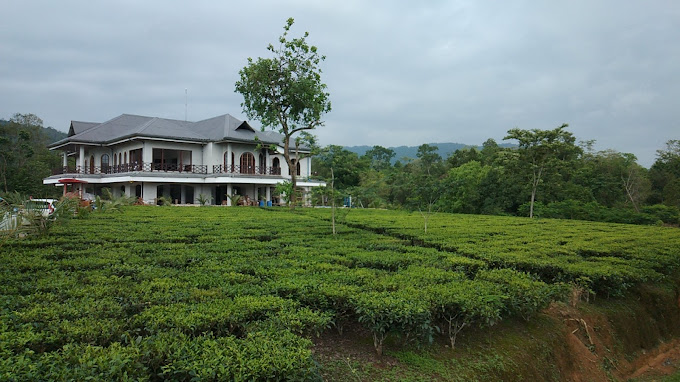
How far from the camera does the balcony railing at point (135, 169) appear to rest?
28.4 m

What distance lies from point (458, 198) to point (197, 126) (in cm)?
2173

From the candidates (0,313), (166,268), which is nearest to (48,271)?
(166,268)

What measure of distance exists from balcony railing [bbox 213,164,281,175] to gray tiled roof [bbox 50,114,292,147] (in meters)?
2.08

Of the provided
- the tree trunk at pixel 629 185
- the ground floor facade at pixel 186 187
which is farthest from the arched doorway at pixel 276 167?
the tree trunk at pixel 629 185

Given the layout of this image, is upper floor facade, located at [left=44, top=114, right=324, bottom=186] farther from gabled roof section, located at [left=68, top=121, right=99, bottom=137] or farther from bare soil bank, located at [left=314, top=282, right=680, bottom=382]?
bare soil bank, located at [left=314, top=282, right=680, bottom=382]

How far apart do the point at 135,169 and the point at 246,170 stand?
24.9ft

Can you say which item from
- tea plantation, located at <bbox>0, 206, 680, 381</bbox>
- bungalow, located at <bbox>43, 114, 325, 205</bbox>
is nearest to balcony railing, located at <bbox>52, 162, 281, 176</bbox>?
bungalow, located at <bbox>43, 114, 325, 205</bbox>

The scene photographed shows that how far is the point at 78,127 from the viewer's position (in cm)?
3212

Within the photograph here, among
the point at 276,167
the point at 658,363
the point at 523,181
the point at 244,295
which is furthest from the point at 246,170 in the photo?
the point at 658,363

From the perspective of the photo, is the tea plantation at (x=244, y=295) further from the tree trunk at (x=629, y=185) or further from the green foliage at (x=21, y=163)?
the green foliage at (x=21, y=163)

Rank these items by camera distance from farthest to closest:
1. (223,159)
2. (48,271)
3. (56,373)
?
(223,159), (48,271), (56,373)

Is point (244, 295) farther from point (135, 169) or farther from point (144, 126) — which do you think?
Answer: point (144, 126)

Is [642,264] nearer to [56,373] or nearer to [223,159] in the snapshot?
[56,373]

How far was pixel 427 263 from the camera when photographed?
6.73 m
